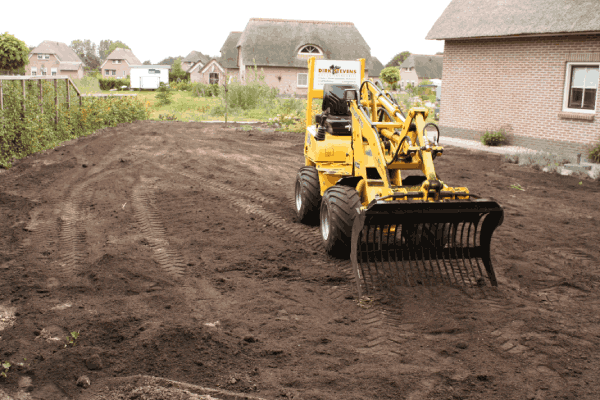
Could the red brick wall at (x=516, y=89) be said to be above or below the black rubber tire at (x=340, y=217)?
above

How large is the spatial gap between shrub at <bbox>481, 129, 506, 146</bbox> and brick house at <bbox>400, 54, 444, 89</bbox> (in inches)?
2747

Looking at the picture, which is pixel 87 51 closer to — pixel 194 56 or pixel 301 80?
pixel 194 56

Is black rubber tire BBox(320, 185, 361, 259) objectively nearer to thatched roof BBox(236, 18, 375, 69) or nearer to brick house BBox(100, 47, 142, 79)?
thatched roof BBox(236, 18, 375, 69)

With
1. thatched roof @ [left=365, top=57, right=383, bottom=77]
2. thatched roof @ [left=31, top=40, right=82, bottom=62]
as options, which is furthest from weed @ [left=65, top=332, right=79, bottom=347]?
thatched roof @ [left=31, top=40, right=82, bottom=62]

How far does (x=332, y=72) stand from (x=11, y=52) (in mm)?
50537

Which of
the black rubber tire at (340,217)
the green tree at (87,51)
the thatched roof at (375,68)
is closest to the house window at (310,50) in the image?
the thatched roof at (375,68)

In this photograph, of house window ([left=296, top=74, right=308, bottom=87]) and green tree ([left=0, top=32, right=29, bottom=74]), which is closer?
house window ([left=296, top=74, right=308, bottom=87])

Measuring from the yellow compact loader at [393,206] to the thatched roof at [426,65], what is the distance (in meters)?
81.9

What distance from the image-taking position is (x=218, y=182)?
11.2 metres

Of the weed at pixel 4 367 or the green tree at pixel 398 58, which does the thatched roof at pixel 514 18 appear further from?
the green tree at pixel 398 58

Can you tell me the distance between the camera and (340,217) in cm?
600

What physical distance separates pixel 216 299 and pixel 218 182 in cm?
616

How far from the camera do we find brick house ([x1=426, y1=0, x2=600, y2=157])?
14953mm

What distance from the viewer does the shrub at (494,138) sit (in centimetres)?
1722
